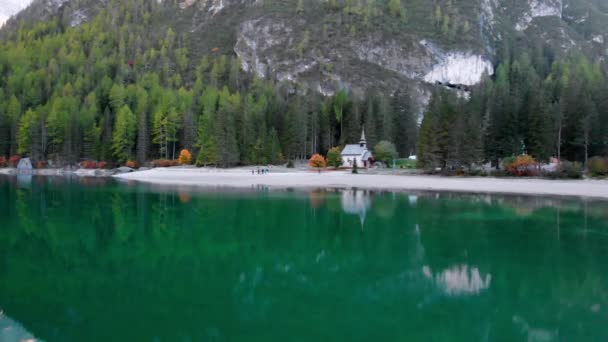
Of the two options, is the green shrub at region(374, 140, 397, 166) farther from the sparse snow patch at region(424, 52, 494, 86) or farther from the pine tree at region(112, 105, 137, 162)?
the sparse snow patch at region(424, 52, 494, 86)

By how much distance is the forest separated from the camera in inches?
2073

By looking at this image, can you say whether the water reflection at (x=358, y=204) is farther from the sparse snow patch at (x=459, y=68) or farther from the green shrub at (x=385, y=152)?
the sparse snow patch at (x=459, y=68)

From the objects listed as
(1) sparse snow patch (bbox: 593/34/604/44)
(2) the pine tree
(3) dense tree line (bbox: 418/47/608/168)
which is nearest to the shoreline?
(3) dense tree line (bbox: 418/47/608/168)

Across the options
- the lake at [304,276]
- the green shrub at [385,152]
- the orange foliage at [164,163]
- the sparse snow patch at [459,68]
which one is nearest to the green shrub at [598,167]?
the lake at [304,276]

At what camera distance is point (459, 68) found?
392 feet

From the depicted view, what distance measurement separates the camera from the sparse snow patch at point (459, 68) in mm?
118625

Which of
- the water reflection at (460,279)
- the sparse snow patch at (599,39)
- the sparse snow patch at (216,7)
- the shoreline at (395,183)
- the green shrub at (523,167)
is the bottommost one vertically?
the water reflection at (460,279)

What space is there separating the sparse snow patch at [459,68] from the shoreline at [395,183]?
74.3 metres

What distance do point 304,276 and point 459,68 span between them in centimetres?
11978

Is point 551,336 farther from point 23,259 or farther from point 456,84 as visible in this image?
point 456,84

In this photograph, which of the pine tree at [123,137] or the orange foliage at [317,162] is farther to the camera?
the pine tree at [123,137]

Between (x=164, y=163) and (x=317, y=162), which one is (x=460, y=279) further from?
(x=164, y=163)

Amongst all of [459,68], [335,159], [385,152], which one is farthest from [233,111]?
[459,68]

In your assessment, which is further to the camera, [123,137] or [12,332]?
[123,137]
